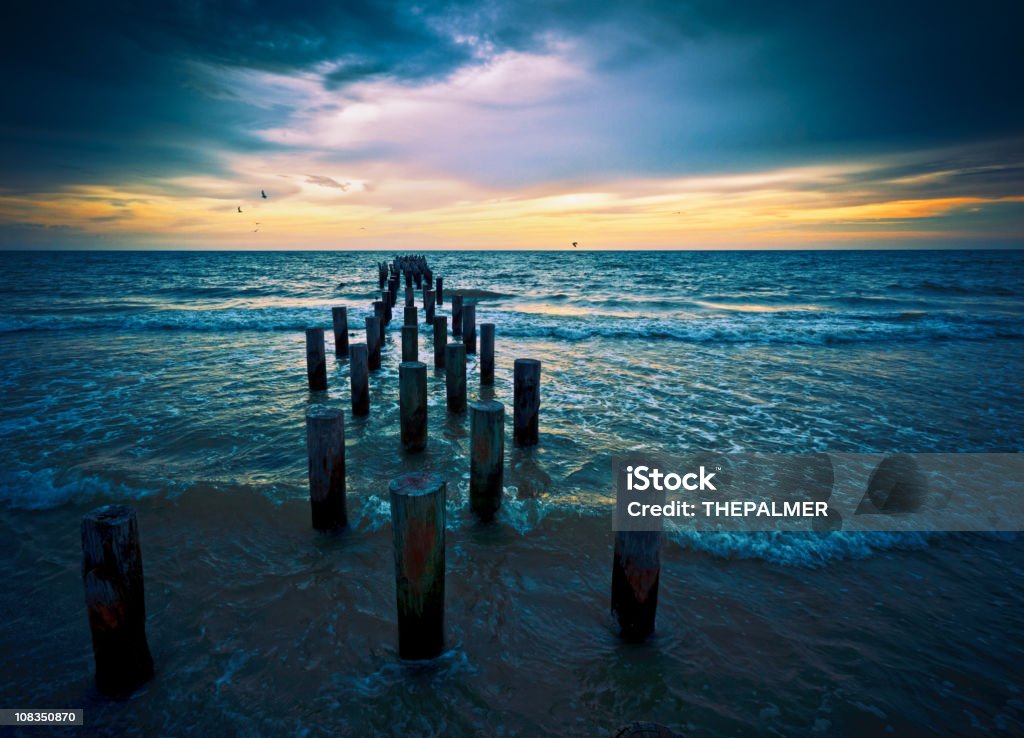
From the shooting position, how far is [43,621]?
12.1 ft

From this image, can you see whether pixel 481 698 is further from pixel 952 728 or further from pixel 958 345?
pixel 958 345

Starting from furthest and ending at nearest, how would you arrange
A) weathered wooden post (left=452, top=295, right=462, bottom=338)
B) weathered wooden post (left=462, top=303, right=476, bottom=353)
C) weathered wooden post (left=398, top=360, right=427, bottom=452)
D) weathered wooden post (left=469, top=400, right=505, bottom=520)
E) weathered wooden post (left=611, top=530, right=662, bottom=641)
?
weathered wooden post (left=452, top=295, right=462, bottom=338) → weathered wooden post (left=462, top=303, right=476, bottom=353) → weathered wooden post (left=398, top=360, right=427, bottom=452) → weathered wooden post (left=469, top=400, right=505, bottom=520) → weathered wooden post (left=611, top=530, right=662, bottom=641)

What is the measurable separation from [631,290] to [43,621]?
34.4 metres

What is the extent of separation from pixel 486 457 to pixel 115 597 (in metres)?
3.07

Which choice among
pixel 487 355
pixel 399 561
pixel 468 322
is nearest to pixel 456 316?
pixel 468 322

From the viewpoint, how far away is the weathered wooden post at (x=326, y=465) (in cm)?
467

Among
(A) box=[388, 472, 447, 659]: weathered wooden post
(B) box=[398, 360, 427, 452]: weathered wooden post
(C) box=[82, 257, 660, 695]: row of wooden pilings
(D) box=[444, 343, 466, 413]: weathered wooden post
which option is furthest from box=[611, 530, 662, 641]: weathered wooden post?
(D) box=[444, 343, 466, 413]: weathered wooden post

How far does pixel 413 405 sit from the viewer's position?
266 inches

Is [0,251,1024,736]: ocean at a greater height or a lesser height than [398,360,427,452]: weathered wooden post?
lesser

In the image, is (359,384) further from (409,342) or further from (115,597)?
(115,597)

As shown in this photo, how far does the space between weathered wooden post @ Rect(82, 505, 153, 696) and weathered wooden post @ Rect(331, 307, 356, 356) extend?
901 cm

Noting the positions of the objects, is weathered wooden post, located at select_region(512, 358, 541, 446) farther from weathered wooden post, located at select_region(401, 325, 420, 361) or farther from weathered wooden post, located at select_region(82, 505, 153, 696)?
weathered wooden post, located at select_region(82, 505, 153, 696)

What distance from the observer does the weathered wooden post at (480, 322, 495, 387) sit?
31.9 feet

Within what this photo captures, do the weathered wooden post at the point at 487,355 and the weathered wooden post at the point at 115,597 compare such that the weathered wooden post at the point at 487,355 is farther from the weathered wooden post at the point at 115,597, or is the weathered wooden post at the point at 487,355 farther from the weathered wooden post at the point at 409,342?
the weathered wooden post at the point at 115,597
